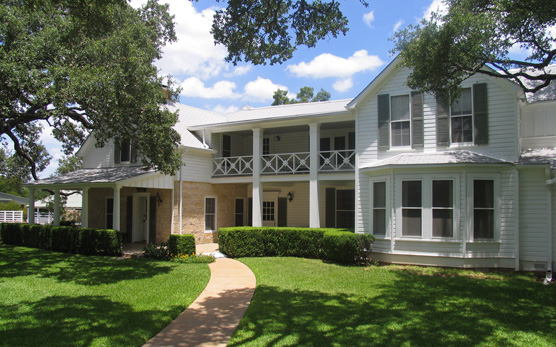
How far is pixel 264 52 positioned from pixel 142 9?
18889 millimetres

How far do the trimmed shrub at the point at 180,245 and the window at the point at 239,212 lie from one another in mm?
6755

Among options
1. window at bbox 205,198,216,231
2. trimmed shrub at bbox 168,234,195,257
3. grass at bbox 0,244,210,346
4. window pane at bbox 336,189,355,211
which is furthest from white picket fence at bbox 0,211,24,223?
window pane at bbox 336,189,355,211

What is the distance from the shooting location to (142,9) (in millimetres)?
24969

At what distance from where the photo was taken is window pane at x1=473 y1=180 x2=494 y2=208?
12.3m

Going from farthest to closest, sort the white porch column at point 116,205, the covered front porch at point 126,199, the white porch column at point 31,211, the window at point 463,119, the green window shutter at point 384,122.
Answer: the white porch column at point 31,211 → the covered front porch at point 126,199 → the white porch column at point 116,205 → the green window shutter at point 384,122 → the window at point 463,119

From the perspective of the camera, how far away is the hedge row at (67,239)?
607 inches

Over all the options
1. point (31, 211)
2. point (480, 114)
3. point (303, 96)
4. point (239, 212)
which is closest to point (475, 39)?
point (480, 114)

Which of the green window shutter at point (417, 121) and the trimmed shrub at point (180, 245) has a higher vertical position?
the green window shutter at point (417, 121)

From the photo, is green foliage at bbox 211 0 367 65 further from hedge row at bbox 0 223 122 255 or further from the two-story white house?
hedge row at bbox 0 223 122 255

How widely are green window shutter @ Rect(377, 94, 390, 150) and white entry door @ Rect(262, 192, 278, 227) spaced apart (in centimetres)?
835

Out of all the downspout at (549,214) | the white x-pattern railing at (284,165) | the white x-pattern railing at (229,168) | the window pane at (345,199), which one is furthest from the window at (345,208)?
the downspout at (549,214)

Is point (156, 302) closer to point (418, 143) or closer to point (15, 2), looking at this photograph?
point (418, 143)

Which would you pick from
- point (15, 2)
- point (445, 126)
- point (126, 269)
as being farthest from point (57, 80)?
point (445, 126)

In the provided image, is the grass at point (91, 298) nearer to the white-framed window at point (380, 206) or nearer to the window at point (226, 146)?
the white-framed window at point (380, 206)
